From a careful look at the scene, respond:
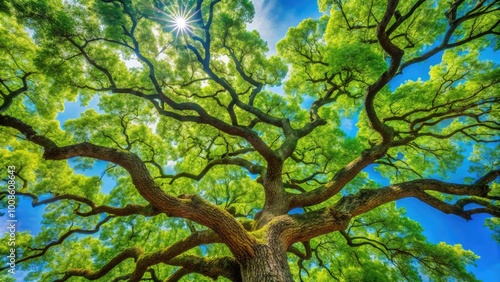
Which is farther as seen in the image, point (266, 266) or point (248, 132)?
point (248, 132)

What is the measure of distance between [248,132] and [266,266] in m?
3.04

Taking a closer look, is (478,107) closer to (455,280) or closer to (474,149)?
(474,149)

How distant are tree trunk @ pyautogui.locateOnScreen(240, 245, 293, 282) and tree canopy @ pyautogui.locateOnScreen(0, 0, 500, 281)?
0.09ft

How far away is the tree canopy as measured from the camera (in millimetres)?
4555

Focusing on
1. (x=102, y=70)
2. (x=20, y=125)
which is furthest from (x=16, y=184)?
(x=20, y=125)

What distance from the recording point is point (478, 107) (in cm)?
652

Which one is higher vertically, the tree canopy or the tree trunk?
the tree canopy

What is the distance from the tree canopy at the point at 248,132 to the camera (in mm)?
4555

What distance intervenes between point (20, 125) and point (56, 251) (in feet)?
25.7

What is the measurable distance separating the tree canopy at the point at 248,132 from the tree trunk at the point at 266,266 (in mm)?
28

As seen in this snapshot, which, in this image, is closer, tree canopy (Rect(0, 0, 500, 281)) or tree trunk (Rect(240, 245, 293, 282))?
tree trunk (Rect(240, 245, 293, 282))

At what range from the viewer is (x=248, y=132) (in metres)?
5.40

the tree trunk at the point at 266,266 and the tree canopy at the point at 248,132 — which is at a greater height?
the tree canopy at the point at 248,132

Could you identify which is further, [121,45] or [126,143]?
[126,143]
